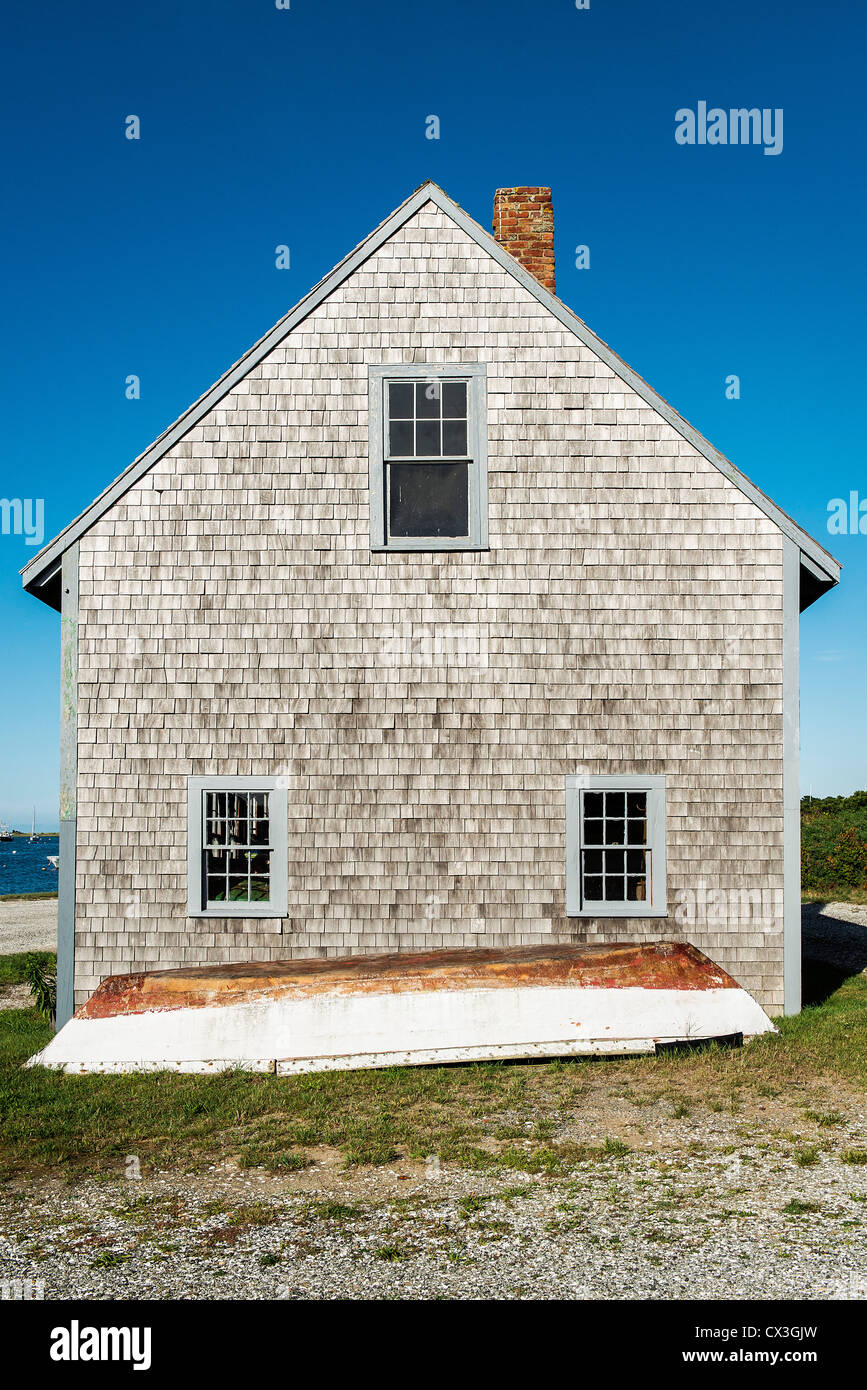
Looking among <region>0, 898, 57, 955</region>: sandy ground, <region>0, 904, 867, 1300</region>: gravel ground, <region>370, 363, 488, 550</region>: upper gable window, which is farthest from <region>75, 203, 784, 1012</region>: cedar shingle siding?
<region>0, 898, 57, 955</region>: sandy ground

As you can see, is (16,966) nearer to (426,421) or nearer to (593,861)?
(593,861)

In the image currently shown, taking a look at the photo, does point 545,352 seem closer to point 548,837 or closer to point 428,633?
point 428,633

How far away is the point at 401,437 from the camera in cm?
1071

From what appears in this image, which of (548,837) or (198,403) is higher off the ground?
Answer: (198,403)

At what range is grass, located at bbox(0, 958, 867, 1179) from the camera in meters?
6.64

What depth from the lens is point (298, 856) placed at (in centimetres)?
1029

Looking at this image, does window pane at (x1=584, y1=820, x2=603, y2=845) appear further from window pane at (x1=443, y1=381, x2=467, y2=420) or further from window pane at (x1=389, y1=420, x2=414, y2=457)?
window pane at (x1=443, y1=381, x2=467, y2=420)

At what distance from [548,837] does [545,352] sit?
17.8ft

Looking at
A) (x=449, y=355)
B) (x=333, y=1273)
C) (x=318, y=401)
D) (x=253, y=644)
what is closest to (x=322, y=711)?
(x=253, y=644)

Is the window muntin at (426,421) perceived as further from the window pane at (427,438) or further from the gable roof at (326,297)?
the gable roof at (326,297)

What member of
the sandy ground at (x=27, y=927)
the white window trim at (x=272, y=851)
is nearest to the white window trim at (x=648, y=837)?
the white window trim at (x=272, y=851)

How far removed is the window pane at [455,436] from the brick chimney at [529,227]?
261 centimetres

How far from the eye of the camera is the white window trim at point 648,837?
10.3 meters

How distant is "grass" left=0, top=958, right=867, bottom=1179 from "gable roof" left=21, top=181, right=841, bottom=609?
5.18 m
